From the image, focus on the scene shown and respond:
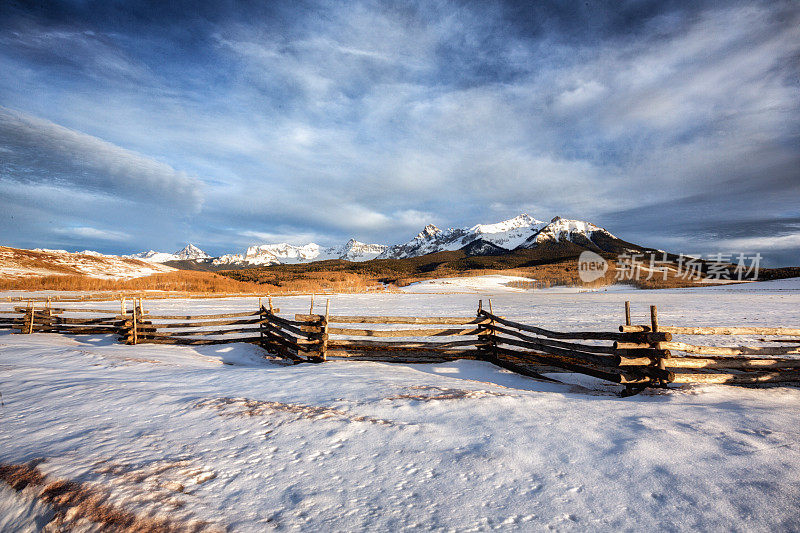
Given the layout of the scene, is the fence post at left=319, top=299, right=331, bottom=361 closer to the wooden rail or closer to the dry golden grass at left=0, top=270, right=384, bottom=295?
the wooden rail

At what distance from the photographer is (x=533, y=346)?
857 centimetres

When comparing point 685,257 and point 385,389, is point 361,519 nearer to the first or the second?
point 385,389

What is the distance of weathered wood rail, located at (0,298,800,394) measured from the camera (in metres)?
6.52

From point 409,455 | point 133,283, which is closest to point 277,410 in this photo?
point 409,455

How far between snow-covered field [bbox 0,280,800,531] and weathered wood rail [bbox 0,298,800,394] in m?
0.66

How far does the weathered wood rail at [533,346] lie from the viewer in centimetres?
652

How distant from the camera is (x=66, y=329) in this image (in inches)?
614

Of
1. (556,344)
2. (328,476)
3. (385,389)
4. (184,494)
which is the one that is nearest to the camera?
(184,494)

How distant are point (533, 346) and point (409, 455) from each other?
6.02m

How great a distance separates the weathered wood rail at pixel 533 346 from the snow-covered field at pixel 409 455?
0.66 meters

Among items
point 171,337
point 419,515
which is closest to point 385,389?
point 419,515

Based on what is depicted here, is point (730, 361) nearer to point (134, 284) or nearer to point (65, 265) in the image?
point (134, 284)

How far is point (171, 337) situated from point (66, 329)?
20.5ft

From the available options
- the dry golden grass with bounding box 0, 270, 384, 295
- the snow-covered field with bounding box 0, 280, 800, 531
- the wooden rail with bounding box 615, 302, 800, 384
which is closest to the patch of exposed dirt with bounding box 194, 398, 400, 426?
the snow-covered field with bounding box 0, 280, 800, 531
